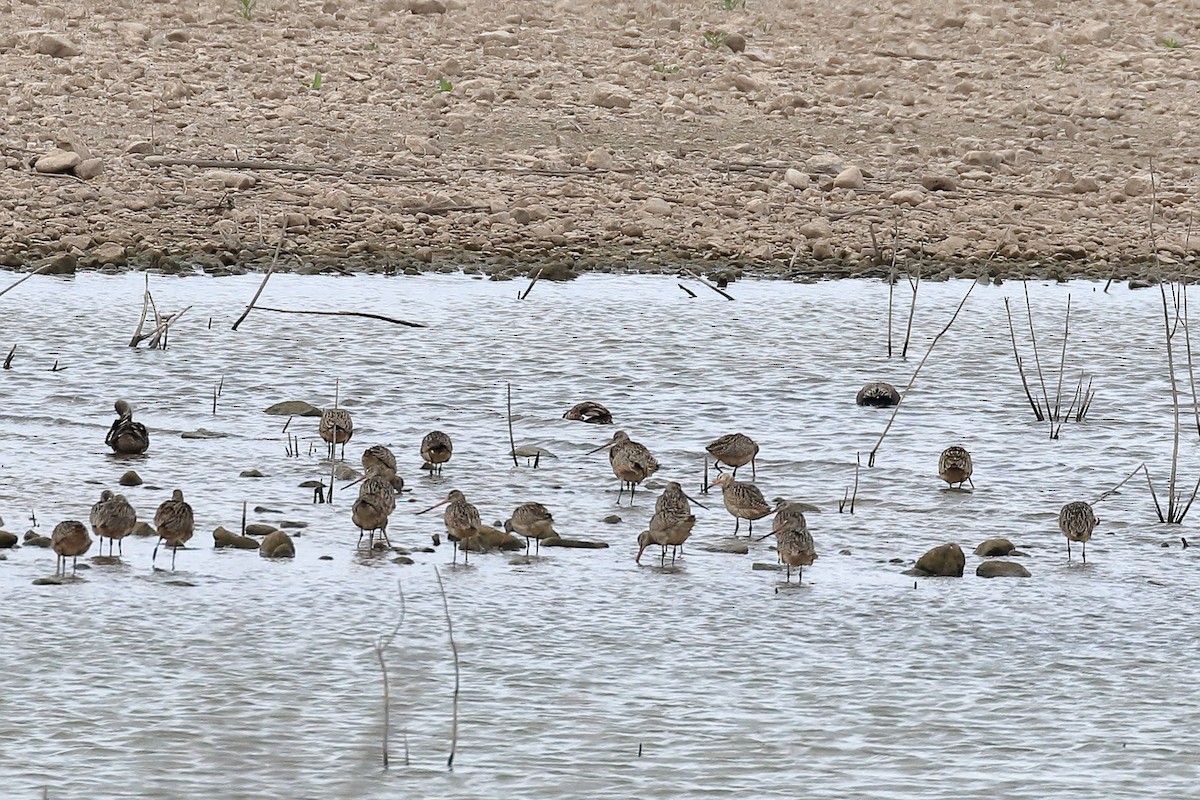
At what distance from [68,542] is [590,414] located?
10.7 ft

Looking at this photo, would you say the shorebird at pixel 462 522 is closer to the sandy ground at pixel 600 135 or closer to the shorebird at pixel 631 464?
the shorebird at pixel 631 464

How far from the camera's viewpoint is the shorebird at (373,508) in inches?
273

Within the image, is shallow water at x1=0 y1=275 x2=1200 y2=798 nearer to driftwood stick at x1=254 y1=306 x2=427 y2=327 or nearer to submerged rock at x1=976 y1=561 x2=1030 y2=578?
submerged rock at x1=976 y1=561 x2=1030 y2=578

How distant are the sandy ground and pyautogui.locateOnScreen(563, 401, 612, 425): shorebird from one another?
433cm

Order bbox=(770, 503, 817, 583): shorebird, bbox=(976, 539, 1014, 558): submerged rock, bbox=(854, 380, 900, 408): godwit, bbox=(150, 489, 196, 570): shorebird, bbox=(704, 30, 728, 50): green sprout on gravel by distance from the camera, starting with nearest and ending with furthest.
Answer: bbox=(770, 503, 817, 583): shorebird < bbox=(150, 489, 196, 570): shorebird < bbox=(976, 539, 1014, 558): submerged rock < bbox=(854, 380, 900, 408): godwit < bbox=(704, 30, 728, 50): green sprout on gravel

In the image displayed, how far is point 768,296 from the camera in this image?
43.1ft

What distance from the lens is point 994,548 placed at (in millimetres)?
7078

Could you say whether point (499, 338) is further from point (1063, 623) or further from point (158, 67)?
point (158, 67)

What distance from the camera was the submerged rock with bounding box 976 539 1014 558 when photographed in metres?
7.07

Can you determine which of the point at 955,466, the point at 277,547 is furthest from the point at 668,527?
the point at 955,466

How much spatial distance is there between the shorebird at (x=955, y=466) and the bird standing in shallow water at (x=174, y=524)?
3010 millimetres

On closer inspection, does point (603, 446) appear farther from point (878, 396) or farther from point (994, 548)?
point (994, 548)

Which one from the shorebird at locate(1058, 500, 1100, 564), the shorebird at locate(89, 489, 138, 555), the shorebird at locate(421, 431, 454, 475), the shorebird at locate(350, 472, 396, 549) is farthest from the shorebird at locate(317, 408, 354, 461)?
the shorebird at locate(1058, 500, 1100, 564)

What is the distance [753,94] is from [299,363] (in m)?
9.07
